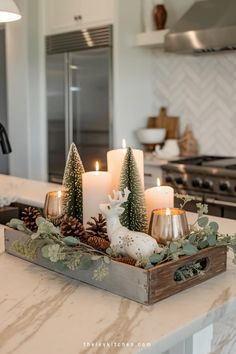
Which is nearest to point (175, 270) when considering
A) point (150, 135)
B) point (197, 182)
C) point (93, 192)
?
point (93, 192)

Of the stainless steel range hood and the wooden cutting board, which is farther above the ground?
the stainless steel range hood

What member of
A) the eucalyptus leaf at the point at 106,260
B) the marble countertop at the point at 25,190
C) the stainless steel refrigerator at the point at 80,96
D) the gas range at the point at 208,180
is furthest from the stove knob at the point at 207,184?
the eucalyptus leaf at the point at 106,260

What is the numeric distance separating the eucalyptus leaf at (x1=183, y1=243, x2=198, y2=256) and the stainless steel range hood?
8.09 feet

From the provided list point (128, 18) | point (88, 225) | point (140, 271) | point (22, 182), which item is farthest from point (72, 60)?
point (140, 271)

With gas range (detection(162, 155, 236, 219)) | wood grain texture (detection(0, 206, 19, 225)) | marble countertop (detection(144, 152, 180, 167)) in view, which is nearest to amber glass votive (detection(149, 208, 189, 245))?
wood grain texture (detection(0, 206, 19, 225))

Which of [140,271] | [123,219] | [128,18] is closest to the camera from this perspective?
[140,271]

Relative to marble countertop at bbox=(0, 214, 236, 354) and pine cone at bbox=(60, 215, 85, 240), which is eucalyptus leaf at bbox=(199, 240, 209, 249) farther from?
pine cone at bbox=(60, 215, 85, 240)

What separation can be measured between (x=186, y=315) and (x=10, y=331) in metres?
0.35

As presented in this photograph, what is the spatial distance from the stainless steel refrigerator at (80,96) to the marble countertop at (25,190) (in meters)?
1.38

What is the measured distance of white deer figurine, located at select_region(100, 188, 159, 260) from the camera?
1123 millimetres

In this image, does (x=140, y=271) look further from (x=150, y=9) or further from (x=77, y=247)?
(x=150, y=9)

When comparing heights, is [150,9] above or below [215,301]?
above

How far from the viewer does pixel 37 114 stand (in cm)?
472

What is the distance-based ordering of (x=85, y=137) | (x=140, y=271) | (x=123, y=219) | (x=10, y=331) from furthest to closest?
(x=85, y=137) < (x=123, y=219) < (x=140, y=271) < (x=10, y=331)
